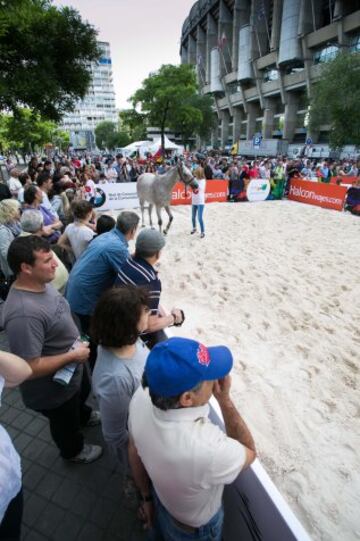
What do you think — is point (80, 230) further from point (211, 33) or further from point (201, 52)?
point (201, 52)

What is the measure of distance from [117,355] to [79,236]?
240cm

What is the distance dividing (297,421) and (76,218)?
348 centimetres

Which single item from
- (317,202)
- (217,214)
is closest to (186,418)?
(217,214)

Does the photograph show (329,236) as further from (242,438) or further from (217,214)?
(242,438)

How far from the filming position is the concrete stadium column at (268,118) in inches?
1850

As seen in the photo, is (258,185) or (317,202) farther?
(258,185)

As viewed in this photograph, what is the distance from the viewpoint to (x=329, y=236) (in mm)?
8414

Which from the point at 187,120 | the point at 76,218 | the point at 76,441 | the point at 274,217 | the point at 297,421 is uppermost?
the point at 187,120

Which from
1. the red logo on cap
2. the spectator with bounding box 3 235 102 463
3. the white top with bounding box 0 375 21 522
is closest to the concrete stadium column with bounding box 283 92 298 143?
the spectator with bounding box 3 235 102 463

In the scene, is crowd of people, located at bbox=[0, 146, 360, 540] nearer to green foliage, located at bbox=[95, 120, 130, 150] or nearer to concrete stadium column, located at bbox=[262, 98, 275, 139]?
concrete stadium column, located at bbox=[262, 98, 275, 139]

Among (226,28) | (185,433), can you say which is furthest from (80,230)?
(226,28)

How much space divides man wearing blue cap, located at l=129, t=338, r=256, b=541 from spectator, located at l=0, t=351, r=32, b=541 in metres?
0.60

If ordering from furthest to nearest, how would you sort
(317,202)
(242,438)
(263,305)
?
(317,202)
(263,305)
(242,438)

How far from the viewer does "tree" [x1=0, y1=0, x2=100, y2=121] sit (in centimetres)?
761
